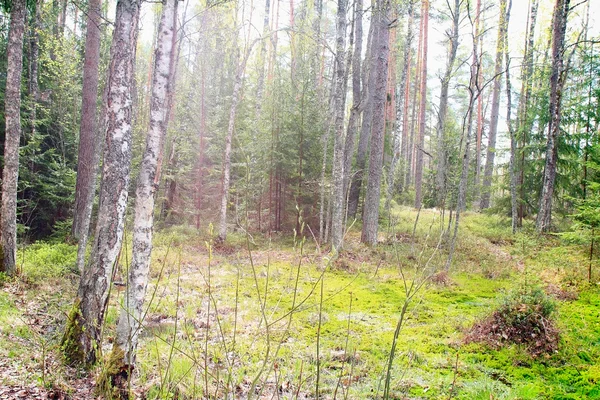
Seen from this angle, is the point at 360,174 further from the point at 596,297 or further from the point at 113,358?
the point at 113,358

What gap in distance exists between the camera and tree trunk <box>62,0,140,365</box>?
3.76 m

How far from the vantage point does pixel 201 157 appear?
14852 mm

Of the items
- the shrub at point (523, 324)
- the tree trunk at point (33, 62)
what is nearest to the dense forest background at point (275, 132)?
the tree trunk at point (33, 62)

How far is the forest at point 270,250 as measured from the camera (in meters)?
3.59

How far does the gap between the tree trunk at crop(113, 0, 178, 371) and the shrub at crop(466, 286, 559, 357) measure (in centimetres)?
407

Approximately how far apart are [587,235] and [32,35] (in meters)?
16.6

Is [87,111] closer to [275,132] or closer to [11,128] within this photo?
[11,128]

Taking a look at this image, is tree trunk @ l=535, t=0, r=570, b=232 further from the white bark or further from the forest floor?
the white bark

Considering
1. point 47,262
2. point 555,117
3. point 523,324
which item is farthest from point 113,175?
point 555,117

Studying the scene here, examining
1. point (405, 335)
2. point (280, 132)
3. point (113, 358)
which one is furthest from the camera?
point (280, 132)

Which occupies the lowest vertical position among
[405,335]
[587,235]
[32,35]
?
[405,335]

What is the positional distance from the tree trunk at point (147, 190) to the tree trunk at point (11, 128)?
198 inches

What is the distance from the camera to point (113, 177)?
150 inches

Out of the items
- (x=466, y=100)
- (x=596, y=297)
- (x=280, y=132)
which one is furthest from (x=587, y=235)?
(x=466, y=100)
